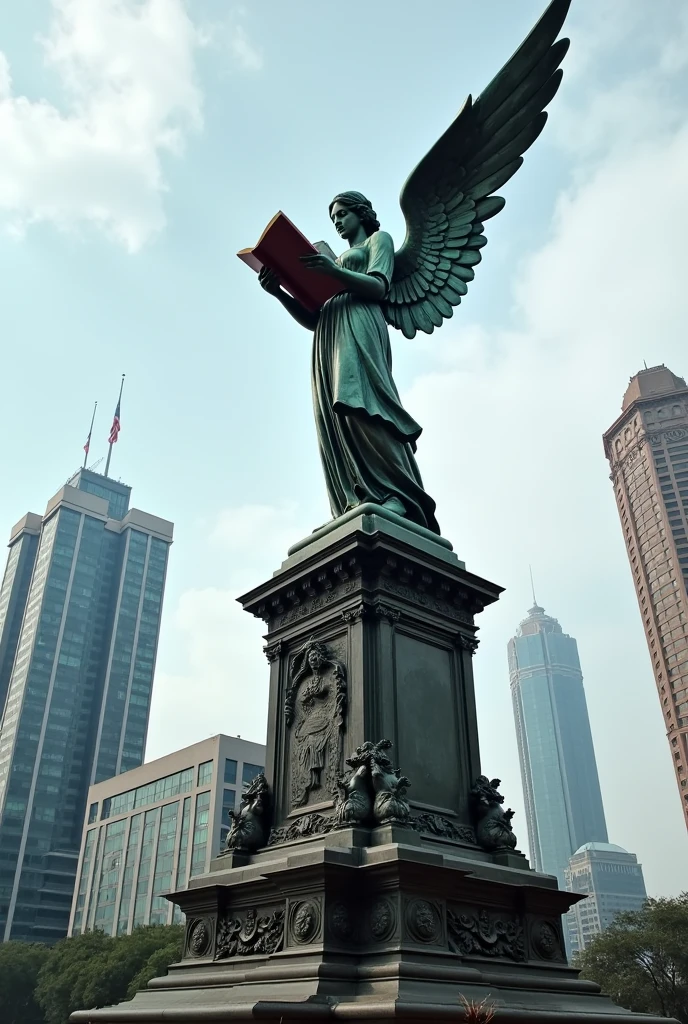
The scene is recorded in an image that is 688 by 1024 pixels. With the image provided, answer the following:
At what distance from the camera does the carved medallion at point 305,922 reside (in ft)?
22.9

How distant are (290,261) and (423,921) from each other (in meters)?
8.84

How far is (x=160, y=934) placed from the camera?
4409 cm

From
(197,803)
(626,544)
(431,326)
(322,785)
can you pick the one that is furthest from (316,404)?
(626,544)

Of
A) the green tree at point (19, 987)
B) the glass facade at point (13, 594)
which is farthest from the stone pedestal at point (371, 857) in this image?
the glass facade at point (13, 594)

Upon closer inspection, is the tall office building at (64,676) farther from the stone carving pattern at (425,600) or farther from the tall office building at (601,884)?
the stone carving pattern at (425,600)

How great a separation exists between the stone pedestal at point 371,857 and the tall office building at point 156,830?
58477 millimetres

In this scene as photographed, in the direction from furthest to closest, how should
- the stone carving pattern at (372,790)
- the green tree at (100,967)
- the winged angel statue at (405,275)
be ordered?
1. the green tree at (100,967)
2. the winged angel statue at (405,275)
3. the stone carving pattern at (372,790)

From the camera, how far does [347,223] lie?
41.9 feet

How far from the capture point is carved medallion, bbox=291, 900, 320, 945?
6.97 meters

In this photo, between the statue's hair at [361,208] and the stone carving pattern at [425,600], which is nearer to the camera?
the stone carving pattern at [425,600]

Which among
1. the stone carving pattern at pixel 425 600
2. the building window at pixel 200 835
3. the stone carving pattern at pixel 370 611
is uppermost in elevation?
the building window at pixel 200 835

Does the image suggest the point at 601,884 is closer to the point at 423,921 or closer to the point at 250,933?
the point at 250,933

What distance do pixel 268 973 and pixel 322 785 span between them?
2.01 m

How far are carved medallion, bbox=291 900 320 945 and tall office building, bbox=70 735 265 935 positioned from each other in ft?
197
